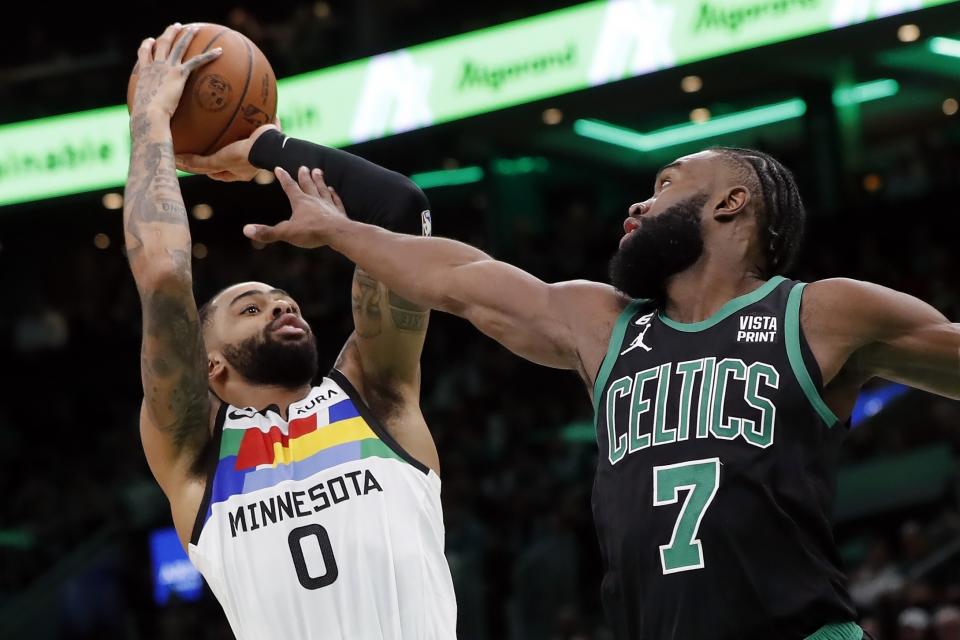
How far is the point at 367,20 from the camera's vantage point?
15125 mm

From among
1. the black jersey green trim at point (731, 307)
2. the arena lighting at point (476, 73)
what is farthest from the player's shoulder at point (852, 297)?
the arena lighting at point (476, 73)

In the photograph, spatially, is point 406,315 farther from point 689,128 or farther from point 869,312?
point 689,128

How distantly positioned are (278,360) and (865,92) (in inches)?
519

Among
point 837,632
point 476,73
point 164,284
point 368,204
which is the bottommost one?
point 837,632

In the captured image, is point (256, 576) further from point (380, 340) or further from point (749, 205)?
point (749, 205)

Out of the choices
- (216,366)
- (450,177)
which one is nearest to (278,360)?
(216,366)

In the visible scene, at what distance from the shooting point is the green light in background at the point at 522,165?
57.1 ft

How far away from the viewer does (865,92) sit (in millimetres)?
15852

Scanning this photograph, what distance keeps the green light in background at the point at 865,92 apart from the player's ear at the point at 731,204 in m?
12.6

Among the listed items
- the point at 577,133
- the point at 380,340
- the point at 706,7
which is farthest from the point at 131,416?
the point at 380,340

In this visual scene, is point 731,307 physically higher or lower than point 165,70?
lower

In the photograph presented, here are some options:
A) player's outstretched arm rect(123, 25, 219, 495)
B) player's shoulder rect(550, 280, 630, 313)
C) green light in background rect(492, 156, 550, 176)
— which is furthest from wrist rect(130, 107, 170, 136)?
green light in background rect(492, 156, 550, 176)

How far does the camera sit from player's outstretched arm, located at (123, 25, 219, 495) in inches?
148

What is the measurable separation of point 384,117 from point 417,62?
634 mm
